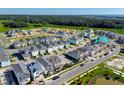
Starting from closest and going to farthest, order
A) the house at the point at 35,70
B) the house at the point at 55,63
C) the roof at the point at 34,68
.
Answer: the house at the point at 35,70 → the roof at the point at 34,68 → the house at the point at 55,63

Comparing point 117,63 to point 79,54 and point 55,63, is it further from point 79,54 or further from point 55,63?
point 55,63

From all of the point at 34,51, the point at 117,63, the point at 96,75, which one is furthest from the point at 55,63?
the point at 117,63

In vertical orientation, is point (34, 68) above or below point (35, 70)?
above

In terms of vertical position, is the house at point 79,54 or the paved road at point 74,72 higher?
the house at point 79,54

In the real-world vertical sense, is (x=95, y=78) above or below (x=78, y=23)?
below

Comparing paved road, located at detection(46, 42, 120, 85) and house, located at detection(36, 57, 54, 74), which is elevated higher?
house, located at detection(36, 57, 54, 74)

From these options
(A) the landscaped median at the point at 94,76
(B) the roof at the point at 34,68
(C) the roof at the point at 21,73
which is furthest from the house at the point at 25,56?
(A) the landscaped median at the point at 94,76

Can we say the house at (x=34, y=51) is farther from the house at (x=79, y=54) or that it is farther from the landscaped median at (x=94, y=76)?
the landscaped median at (x=94, y=76)

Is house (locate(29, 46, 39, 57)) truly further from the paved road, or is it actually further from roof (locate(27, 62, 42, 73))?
the paved road

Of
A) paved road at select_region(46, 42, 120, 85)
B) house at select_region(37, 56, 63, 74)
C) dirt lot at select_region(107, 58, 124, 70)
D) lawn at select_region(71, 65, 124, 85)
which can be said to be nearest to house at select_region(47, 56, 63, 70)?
house at select_region(37, 56, 63, 74)

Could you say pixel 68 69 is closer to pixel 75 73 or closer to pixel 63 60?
pixel 75 73
